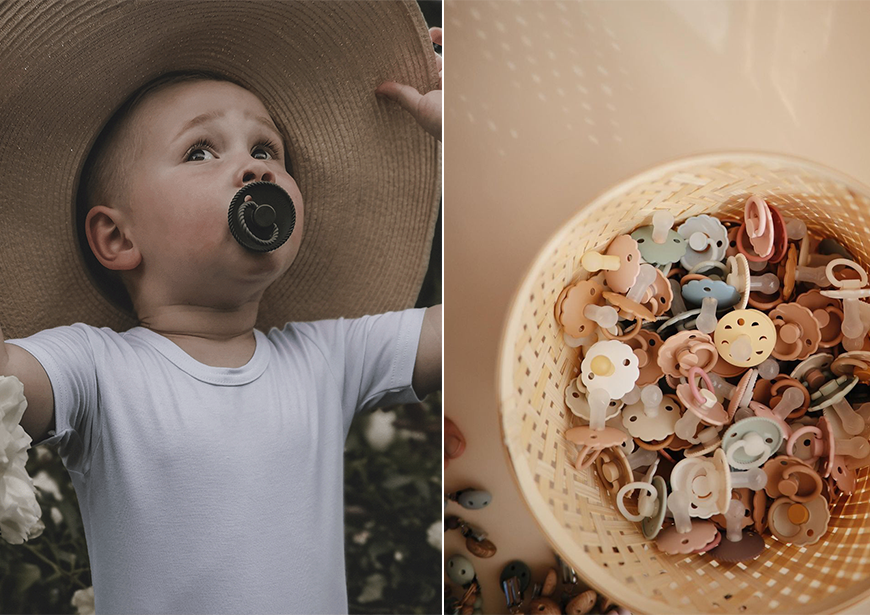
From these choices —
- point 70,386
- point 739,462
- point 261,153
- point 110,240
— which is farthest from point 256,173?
point 739,462

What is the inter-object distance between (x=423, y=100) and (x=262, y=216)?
23 centimetres

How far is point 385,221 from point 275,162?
5.2 inches

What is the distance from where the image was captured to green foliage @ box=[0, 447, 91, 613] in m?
0.59

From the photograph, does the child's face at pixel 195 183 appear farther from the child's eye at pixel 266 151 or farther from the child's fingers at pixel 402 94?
the child's fingers at pixel 402 94

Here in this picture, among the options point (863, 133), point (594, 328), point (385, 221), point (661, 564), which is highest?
point (863, 133)

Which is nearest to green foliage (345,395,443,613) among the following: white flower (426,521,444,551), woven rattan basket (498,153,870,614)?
white flower (426,521,444,551)

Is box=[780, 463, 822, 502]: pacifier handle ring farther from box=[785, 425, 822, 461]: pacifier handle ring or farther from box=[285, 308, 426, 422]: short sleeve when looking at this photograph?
box=[285, 308, 426, 422]: short sleeve

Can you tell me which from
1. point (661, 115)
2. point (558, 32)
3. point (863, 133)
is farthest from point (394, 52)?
point (863, 133)

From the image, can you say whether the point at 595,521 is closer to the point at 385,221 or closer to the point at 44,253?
the point at 385,221

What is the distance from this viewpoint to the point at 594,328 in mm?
750

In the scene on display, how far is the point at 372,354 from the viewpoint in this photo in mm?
677

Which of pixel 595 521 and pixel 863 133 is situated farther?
pixel 863 133

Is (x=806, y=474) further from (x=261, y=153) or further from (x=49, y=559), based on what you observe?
(x=49, y=559)

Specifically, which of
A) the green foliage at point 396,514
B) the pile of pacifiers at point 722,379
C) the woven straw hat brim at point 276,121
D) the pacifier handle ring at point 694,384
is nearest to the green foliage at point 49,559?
the woven straw hat brim at point 276,121
